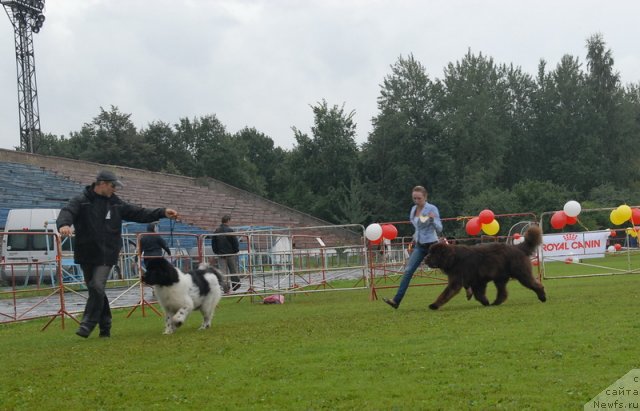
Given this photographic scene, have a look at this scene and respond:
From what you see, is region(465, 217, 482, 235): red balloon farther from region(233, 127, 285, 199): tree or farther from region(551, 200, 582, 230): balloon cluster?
region(233, 127, 285, 199): tree

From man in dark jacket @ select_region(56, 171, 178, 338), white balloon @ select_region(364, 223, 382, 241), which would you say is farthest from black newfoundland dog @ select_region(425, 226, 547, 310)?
white balloon @ select_region(364, 223, 382, 241)

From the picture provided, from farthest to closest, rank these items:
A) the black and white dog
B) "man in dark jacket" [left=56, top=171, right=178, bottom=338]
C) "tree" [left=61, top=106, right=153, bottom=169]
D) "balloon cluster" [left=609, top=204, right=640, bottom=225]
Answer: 1. "tree" [left=61, top=106, right=153, bottom=169]
2. "balloon cluster" [left=609, top=204, right=640, bottom=225]
3. the black and white dog
4. "man in dark jacket" [left=56, top=171, right=178, bottom=338]

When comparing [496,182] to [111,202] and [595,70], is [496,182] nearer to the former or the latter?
[595,70]

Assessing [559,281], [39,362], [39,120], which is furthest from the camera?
[39,120]

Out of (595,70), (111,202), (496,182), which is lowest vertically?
(111,202)

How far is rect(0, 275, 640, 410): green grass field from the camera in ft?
16.0

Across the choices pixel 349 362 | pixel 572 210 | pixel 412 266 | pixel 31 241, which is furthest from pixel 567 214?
pixel 31 241

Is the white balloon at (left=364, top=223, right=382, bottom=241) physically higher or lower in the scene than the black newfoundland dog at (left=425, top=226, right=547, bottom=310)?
higher

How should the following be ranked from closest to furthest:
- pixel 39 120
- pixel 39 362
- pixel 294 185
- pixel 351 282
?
pixel 39 362, pixel 351 282, pixel 39 120, pixel 294 185

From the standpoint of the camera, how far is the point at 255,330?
9.38m

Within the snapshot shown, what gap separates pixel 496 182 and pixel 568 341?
5891 centimetres

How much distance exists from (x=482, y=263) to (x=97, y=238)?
5427mm

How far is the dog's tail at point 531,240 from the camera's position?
1088cm

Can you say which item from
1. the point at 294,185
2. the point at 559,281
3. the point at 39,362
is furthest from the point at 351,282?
the point at 294,185
